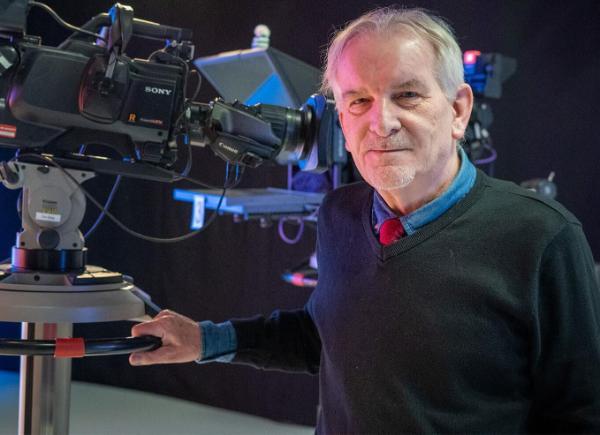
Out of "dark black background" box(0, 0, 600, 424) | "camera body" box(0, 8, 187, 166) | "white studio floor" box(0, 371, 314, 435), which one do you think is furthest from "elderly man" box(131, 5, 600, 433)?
"white studio floor" box(0, 371, 314, 435)

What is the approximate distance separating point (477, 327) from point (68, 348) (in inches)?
25.5

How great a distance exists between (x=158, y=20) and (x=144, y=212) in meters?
1.08

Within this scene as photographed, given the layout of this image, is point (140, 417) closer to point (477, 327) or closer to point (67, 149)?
point (67, 149)

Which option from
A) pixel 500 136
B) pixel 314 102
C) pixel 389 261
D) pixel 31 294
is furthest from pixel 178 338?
pixel 500 136

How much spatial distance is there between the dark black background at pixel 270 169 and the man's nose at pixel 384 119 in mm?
2331

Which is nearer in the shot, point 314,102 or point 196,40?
point 314,102

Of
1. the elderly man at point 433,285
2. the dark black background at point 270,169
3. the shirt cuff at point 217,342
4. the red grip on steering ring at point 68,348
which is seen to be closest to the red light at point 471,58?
the dark black background at point 270,169

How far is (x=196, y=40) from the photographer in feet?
13.4

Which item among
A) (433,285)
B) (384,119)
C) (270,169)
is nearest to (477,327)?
(433,285)

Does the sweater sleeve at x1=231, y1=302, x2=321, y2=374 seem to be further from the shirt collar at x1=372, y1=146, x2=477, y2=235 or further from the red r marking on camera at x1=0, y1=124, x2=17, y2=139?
the red r marking on camera at x1=0, y1=124, x2=17, y2=139

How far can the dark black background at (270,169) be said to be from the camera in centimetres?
340

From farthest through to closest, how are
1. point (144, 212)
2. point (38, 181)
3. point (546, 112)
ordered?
point (144, 212)
point (546, 112)
point (38, 181)

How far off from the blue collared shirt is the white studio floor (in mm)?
2387

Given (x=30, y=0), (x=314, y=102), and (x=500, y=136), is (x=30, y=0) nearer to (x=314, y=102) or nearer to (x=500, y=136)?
(x=314, y=102)
